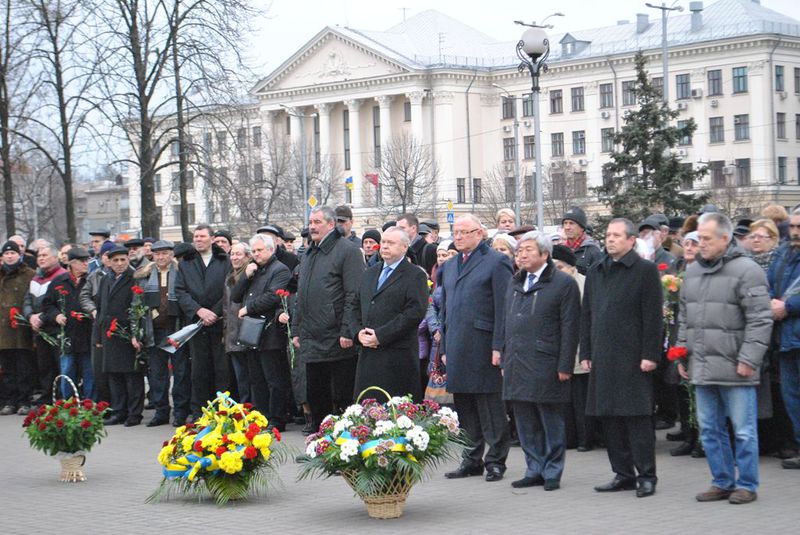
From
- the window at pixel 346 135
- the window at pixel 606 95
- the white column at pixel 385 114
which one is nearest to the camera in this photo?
the window at pixel 606 95

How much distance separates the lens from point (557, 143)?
85.9 metres

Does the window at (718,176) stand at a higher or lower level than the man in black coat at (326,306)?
higher

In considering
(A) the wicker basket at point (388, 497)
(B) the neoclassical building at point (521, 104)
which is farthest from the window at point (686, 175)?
(B) the neoclassical building at point (521, 104)

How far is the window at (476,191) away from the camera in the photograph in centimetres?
8612

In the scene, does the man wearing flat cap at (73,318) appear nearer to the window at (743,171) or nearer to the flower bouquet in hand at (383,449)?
the flower bouquet in hand at (383,449)

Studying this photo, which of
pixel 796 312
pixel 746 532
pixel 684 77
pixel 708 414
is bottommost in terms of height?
pixel 746 532

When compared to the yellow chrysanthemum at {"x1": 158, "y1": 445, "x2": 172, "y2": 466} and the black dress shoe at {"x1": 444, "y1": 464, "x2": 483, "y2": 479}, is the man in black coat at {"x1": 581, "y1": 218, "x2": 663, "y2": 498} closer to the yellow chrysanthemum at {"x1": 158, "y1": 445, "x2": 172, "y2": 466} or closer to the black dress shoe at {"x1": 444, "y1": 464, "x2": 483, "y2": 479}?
the black dress shoe at {"x1": 444, "y1": 464, "x2": 483, "y2": 479}

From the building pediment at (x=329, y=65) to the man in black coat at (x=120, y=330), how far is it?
75.3 metres

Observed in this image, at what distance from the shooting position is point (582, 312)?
1030 centimetres

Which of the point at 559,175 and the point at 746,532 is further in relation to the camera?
the point at 559,175

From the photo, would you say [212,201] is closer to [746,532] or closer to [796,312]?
[796,312]

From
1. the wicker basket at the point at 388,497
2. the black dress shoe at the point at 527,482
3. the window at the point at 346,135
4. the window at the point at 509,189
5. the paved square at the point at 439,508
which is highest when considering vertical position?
the window at the point at 346,135

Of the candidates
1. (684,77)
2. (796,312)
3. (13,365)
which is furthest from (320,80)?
(796,312)

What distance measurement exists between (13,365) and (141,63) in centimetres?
993
